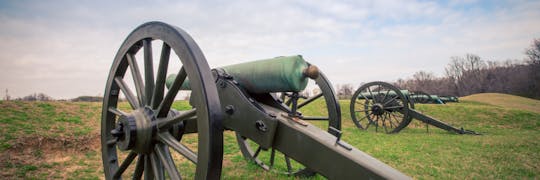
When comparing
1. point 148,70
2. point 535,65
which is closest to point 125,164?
point 148,70

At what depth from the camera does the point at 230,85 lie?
2.91 meters

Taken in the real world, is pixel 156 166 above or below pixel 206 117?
below

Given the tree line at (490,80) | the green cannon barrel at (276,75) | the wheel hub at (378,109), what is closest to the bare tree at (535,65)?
the tree line at (490,80)

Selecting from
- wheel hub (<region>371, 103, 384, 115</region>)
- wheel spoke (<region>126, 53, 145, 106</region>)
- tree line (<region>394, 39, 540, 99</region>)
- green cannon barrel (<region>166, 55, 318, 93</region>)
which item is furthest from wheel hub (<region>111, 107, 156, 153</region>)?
tree line (<region>394, 39, 540, 99</region>)

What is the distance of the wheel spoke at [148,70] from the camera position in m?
2.61

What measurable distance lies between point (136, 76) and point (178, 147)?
3.19 ft

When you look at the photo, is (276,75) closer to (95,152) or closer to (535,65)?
(95,152)

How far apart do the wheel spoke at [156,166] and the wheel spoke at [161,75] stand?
0.41 m

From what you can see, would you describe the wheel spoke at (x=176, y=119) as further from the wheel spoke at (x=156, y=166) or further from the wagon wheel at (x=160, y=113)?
the wheel spoke at (x=156, y=166)

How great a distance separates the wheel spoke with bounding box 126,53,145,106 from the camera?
112 inches

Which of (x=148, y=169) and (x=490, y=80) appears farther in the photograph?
(x=490, y=80)

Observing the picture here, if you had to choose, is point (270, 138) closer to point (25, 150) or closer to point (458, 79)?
point (25, 150)

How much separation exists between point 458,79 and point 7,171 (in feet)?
225

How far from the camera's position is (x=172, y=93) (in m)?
2.41
